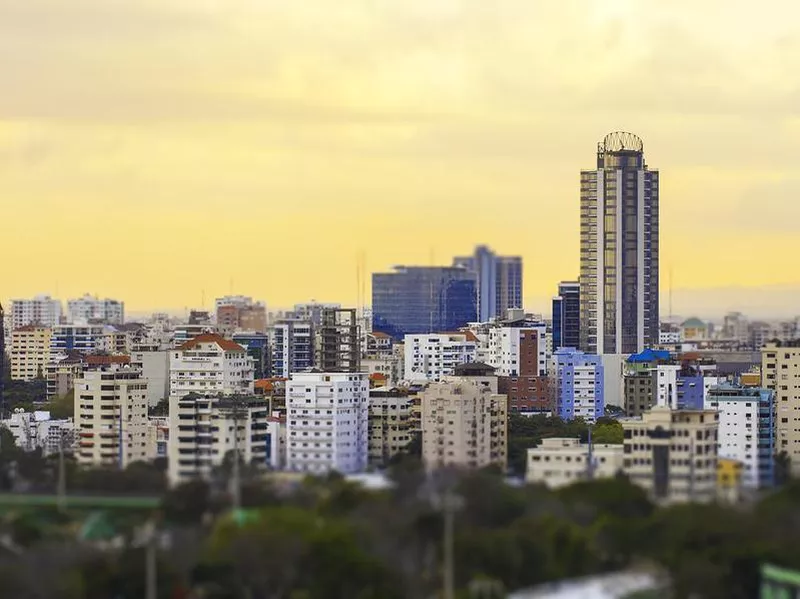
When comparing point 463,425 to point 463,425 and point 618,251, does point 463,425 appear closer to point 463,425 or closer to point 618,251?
point 463,425

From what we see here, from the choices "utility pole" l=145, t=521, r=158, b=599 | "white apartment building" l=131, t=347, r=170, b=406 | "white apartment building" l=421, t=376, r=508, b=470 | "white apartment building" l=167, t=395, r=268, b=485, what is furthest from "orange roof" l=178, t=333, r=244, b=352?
"utility pole" l=145, t=521, r=158, b=599

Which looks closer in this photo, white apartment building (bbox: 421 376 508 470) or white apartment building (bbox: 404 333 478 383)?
white apartment building (bbox: 421 376 508 470)

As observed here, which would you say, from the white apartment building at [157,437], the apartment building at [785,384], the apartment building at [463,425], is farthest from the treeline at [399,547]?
the apartment building at [785,384]

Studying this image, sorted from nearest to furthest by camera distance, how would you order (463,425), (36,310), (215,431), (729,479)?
(729,479), (215,431), (463,425), (36,310)

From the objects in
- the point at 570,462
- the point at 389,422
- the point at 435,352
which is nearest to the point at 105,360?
the point at 435,352

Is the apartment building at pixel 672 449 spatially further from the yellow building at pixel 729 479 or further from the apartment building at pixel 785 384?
the apartment building at pixel 785 384

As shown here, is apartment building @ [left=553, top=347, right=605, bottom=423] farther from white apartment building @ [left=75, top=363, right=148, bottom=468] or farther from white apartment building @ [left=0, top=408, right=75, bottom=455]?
white apartment building @ [left=75, top=363, right=148, bottom=468]

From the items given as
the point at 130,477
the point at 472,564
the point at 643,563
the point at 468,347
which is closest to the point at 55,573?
the point at 472,564
